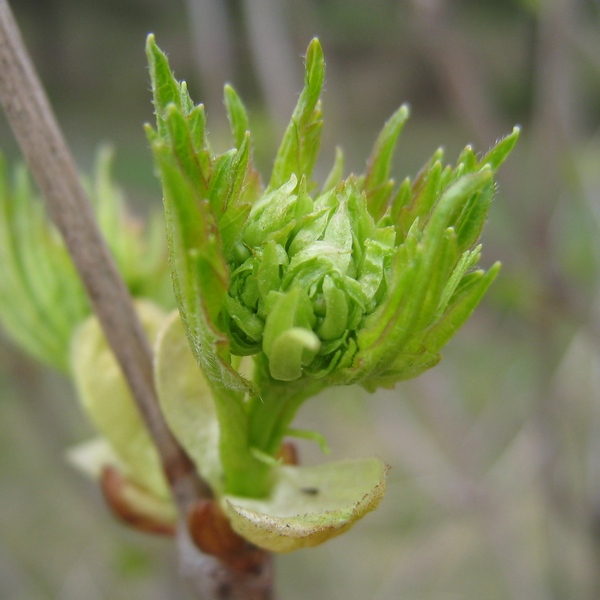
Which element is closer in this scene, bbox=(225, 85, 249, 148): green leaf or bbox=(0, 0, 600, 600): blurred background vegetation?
bbox=(225, 85, 249, 148): green leaf

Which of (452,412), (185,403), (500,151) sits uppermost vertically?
(500,151)

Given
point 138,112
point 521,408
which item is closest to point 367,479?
point 521,408

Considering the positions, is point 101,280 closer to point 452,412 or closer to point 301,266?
point 301,266

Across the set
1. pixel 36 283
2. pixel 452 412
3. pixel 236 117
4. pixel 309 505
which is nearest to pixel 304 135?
pixel 236 117

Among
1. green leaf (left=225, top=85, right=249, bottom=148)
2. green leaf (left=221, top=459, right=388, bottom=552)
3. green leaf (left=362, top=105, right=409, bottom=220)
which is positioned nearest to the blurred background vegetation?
green leaf (left=225, top=85, right=249, bottom=148)

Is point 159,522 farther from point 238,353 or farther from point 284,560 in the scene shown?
point 284,560

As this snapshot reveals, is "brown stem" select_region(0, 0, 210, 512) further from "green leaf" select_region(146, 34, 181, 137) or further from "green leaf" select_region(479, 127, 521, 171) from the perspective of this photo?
"green leaf" select_region(479, 127, 521, 171)
